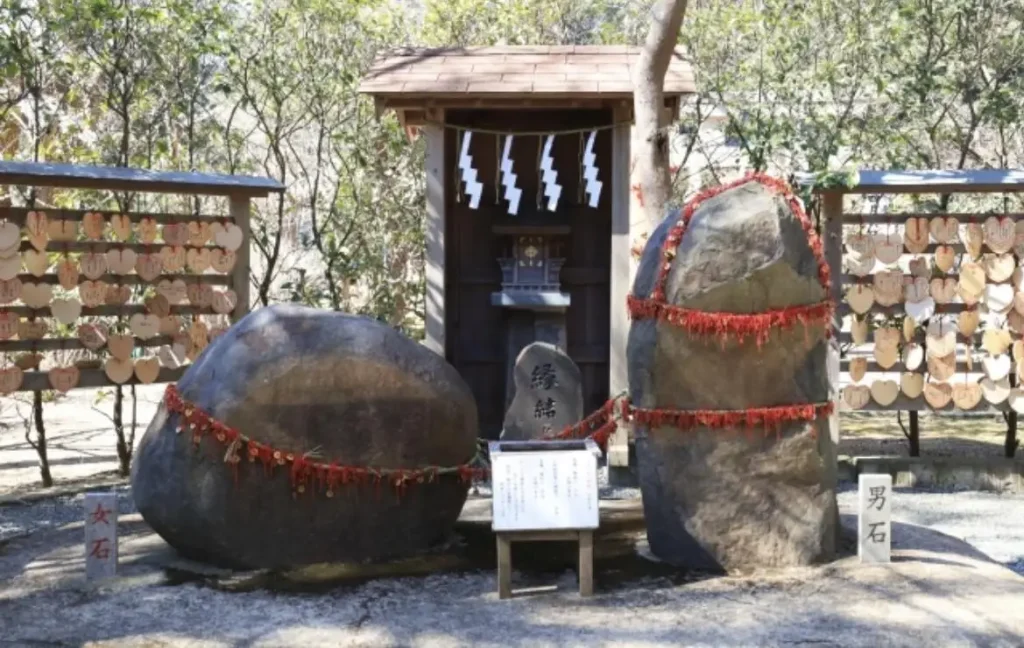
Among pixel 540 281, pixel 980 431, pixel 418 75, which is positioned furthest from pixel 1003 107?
pixel 418 75

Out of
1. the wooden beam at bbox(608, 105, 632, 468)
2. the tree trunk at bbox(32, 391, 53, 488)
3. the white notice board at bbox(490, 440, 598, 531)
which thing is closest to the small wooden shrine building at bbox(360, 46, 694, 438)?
the wooden beam at bbox(608, 105, 632, 468)

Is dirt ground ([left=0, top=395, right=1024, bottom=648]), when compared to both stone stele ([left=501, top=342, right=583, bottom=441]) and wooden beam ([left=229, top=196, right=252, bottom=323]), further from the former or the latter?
wooden beam ([left=229, top=196, right=252, bottom=323])

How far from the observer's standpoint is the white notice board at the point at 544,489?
5.19 meters

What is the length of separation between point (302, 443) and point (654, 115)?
12.9 ft

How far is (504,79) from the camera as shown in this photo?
29.1 feet

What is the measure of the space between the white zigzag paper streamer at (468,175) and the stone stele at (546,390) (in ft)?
5.85

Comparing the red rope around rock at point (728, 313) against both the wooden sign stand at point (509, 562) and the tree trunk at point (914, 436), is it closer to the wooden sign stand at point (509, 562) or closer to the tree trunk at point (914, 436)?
the wooden sign stand at point (509, 562)

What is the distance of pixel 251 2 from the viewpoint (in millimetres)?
12086

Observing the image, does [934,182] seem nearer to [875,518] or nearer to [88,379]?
[875,518]

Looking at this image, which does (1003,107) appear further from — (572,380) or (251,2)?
(251,2)

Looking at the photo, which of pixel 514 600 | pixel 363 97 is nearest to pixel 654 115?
pixel 514 600

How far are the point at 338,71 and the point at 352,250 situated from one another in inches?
85.8

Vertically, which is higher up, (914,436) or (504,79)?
(504,79)

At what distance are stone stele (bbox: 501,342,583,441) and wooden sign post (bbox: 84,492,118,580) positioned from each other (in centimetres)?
345
